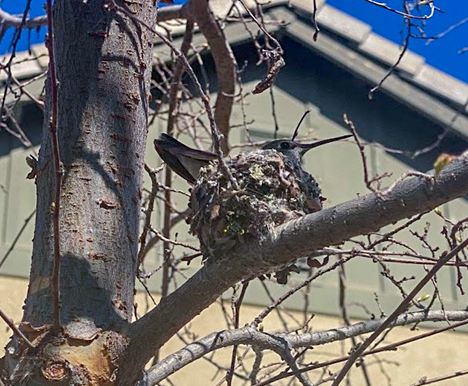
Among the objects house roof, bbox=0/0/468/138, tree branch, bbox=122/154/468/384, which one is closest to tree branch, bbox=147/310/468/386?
tree branch, bbox=122/154/468/384

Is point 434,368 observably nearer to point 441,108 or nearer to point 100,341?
point 441,108

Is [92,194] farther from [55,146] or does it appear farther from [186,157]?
[186,157]

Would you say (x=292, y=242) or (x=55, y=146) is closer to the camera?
(x=55, y=146)

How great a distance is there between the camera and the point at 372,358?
735 centimetres

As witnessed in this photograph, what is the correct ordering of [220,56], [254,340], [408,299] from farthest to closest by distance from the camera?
[220,56]
[254,340]
[408,299]

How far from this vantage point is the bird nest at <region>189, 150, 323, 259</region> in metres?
2.55

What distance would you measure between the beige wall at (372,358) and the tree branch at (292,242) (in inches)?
179

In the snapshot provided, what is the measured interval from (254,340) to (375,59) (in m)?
5.73

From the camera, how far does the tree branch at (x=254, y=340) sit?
2.53 metres

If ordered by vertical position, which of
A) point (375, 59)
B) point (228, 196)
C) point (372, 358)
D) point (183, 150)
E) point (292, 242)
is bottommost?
point (292, 242)

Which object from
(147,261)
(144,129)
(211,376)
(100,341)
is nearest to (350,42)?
(147,261)

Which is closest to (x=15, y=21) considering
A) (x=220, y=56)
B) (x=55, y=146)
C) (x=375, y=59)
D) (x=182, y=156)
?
(x=220, y=56)

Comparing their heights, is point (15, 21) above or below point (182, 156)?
above

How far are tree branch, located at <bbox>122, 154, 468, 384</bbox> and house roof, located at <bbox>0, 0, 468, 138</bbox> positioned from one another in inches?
229
